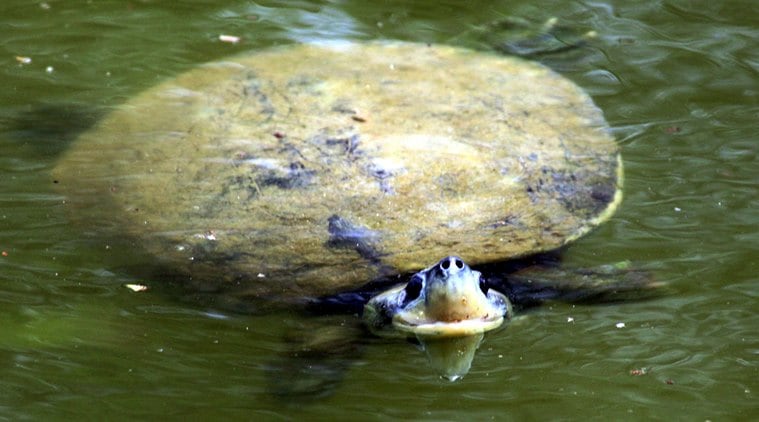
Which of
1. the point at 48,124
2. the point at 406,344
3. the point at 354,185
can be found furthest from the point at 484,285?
the point at 48,124

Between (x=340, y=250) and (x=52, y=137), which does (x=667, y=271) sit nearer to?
(x=340, y=250)

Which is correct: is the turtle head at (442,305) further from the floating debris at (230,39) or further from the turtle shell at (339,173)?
the floating debris at (230,39)

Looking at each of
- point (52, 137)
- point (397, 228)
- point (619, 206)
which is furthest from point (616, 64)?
point (52, 137)

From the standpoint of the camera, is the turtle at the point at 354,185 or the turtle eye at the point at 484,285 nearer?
the turtle eye at the point at 484,285

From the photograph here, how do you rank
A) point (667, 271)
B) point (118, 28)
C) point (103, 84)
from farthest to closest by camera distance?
point (118, 28) < point (103, 84) < point (667, 271)

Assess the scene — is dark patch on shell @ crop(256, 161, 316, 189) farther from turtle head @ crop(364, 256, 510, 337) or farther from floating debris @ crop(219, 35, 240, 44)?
floating debris @ crop(219, 35, 240, 44)

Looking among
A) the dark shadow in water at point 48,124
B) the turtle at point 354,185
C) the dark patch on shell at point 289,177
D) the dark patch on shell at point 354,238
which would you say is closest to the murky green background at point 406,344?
the dark shadow in water at point 48,124
